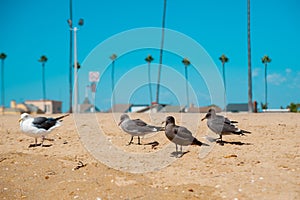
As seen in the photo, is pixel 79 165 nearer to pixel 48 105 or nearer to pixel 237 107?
pixel 237 107

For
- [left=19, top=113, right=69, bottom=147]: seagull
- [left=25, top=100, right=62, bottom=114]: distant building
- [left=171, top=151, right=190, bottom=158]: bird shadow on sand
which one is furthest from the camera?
[left=25, top=100, right=62, bottom=114]: distant building

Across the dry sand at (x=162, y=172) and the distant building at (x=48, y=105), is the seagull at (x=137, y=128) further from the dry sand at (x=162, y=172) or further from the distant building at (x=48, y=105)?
the distant building at (x=48, y=105)

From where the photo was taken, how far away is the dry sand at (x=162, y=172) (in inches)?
235

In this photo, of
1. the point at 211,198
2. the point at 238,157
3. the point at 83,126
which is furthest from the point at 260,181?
the point at 83,126

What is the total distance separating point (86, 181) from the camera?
22.3 ft

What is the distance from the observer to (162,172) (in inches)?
283

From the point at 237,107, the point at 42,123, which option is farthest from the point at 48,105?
the point at 42,123

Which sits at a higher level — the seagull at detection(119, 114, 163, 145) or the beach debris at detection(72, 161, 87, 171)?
the seagull at detection(119, 114, 163, 145)

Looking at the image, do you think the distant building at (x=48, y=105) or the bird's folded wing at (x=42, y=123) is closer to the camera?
the bird's folded wing at (x=42, y=123)

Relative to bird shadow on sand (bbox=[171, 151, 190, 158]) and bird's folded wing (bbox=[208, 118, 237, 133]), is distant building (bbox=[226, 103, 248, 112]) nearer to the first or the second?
bird's folded wing (bbox=[208, 118, 237, 133])

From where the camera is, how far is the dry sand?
19.6 ft

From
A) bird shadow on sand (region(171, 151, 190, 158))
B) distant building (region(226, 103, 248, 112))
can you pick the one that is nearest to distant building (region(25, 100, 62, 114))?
distant building (region(226, 103, 248, 112))

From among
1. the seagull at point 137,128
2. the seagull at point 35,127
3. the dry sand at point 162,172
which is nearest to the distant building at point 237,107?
the dry sand at point 162,172

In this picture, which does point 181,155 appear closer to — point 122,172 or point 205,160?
point 205,160
